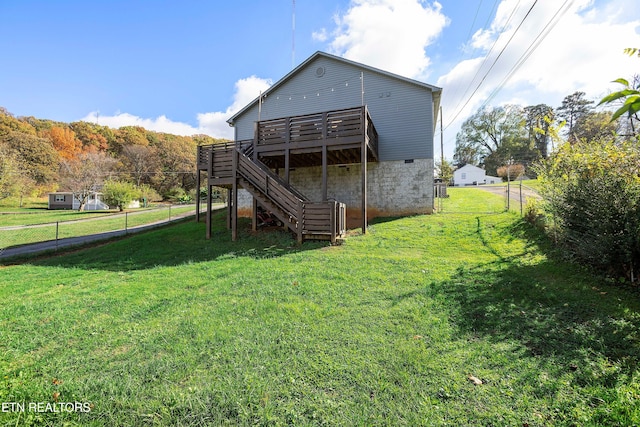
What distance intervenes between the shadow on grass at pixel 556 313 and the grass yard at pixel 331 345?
0.02 meters

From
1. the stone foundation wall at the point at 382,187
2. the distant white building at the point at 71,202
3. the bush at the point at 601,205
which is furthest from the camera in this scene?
the distant white building at the point at 71,202

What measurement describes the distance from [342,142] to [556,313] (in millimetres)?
7427

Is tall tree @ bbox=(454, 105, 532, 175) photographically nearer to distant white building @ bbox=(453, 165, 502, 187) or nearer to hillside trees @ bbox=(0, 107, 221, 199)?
distant white building @ bbox=(453, 165, 502, 187)

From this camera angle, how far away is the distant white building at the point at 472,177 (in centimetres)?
4519

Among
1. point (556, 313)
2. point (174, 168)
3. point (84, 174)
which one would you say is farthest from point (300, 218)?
point (174, 168)

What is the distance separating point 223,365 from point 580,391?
3323mm

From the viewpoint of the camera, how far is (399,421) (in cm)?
206

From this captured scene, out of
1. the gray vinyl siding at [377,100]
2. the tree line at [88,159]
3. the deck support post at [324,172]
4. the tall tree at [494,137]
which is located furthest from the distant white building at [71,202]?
the tall tree at [494,137]

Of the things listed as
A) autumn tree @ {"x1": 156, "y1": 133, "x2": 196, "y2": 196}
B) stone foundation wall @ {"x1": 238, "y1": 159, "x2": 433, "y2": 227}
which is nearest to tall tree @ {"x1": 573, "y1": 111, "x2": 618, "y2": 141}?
stone foundation wall @ {"x1": 238, "y1": 159, "x2": 433, "y2": 227}

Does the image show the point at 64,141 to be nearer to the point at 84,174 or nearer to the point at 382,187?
the point at 84,174

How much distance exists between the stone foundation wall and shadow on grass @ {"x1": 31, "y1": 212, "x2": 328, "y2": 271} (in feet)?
13.1

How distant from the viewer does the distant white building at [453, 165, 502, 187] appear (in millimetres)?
45188

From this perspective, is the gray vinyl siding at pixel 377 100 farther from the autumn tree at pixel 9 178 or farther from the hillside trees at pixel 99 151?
the hillside trees at pixel 99 151

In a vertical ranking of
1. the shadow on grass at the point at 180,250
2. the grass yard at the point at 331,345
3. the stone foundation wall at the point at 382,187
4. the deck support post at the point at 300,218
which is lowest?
the grass yard at the point at 331,345
